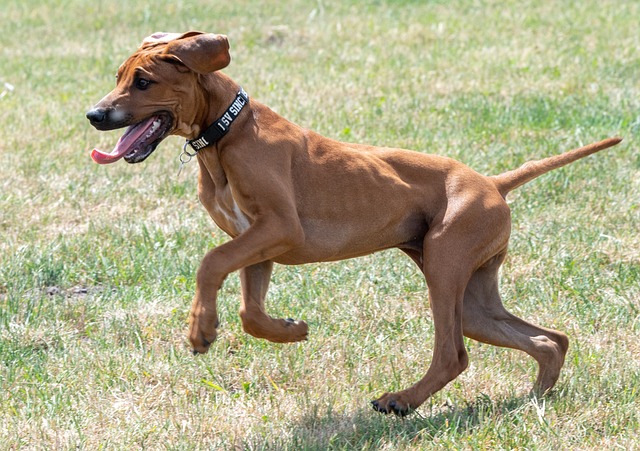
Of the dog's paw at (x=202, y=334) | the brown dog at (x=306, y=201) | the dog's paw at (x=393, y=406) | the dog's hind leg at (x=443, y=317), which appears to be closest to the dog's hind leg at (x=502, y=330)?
the brown dog at (x=306, y=201)

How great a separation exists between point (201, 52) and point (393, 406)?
1.73 m

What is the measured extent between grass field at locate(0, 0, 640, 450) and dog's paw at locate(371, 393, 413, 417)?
0.11ft

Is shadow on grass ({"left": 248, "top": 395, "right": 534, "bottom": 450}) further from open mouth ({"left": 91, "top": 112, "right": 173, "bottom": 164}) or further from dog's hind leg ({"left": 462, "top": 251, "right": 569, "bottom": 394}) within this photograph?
open mouth ({"left": 91, "top": 112, "right": 173, "bottom": 164})

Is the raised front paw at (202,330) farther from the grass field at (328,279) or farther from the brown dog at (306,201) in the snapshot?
the grass field at (328,279)

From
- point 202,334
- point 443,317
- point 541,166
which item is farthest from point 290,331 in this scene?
point 541,166

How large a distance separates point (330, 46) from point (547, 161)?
7.61 metres

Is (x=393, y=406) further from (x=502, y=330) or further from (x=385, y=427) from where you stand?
(x=502, y=330)

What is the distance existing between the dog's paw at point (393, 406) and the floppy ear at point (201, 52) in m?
1.61

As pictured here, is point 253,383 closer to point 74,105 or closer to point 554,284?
point 554,284

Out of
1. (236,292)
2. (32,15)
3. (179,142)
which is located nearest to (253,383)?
(236,292)

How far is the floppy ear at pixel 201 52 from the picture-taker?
4.41 m

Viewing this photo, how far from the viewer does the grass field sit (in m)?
4.57

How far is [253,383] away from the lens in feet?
16.4

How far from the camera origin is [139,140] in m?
4.43
